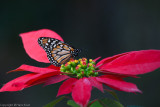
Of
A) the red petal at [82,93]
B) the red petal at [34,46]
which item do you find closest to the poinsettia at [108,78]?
the red petal at [82,93]

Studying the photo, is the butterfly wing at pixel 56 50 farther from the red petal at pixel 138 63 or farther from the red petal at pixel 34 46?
the red petal at pixel 138 63

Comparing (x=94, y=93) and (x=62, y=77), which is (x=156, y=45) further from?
(x=62, y=77)

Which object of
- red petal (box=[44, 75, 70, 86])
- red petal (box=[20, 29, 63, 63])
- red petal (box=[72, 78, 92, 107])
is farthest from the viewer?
red petal (box=[20, 29, 63, 63])

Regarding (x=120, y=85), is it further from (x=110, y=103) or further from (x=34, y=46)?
(x=34, y=46)

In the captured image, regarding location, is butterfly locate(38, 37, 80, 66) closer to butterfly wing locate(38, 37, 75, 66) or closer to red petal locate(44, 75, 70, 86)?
butterfly wing locate(38, 37, 75, 66)

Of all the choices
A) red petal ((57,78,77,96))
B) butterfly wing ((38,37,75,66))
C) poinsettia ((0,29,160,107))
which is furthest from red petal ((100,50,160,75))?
butterfly wing ((38,37,75,66))

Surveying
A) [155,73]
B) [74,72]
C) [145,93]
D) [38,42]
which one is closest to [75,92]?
[74,72]
